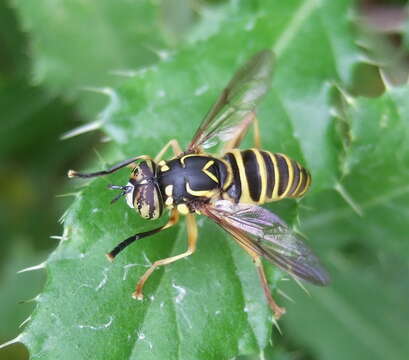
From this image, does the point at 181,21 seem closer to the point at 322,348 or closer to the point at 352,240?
the point at 352,240

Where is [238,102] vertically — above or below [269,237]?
above

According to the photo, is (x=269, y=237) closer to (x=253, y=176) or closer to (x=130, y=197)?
(x=253, y=176)

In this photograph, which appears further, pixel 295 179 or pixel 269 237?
pixel 295 179

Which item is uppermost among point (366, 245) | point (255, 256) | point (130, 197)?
point (130, 197)

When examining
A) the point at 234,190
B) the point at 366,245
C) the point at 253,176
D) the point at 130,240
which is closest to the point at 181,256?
the point at 130,240

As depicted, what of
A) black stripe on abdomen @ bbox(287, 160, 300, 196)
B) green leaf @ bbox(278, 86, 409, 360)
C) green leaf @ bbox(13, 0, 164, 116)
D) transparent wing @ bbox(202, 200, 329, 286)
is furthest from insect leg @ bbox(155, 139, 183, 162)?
green leaf @ bbox(13, 0, 164, 116)

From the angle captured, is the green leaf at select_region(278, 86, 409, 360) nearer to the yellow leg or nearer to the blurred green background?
the blurred green background

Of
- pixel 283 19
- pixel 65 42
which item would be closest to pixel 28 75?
pixel 65 42
